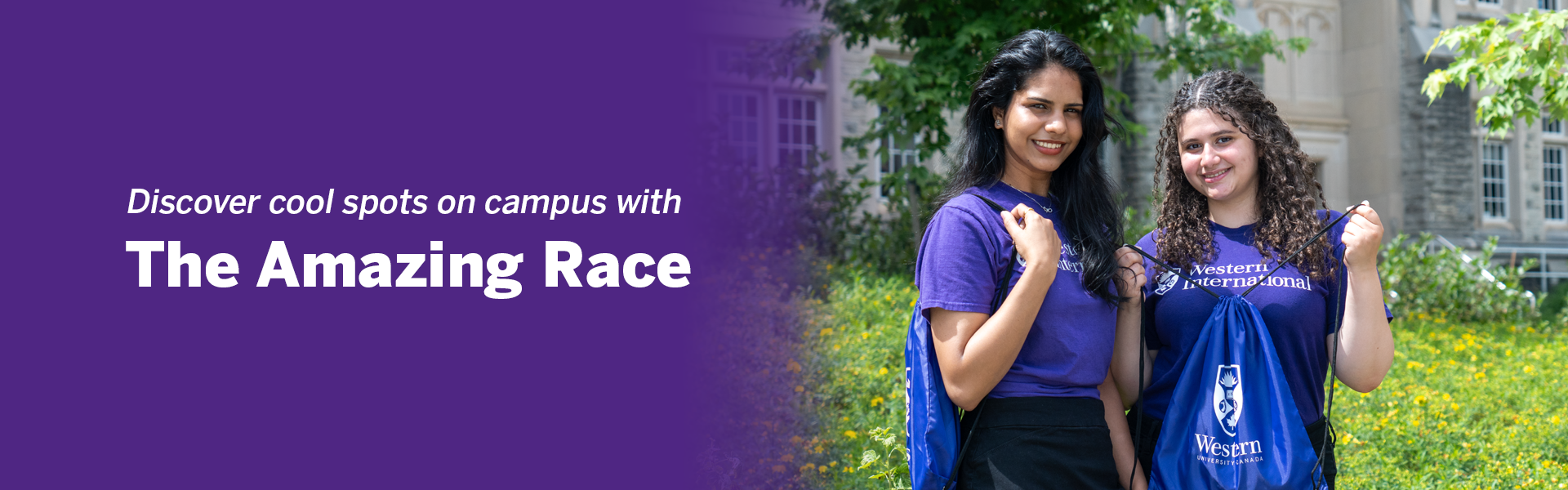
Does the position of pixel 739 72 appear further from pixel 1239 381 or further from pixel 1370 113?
pixel 1370 113

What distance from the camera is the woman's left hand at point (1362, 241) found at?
2303 millimetres

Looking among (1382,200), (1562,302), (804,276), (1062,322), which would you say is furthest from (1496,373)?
(1382,200)

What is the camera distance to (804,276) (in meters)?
9.36

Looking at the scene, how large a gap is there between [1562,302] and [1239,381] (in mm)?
16638

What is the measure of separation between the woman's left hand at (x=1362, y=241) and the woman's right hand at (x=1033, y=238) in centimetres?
62

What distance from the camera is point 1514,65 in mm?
7348

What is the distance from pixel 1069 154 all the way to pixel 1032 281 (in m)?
0.42

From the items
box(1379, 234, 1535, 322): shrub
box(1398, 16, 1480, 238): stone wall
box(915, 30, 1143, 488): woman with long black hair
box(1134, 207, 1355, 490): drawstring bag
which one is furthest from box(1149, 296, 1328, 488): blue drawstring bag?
box(1398, 16, 1480, 238): stone wall

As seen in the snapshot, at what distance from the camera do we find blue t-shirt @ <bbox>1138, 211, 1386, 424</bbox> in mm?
2377

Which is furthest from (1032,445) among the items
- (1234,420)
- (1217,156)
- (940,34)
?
(940,34)

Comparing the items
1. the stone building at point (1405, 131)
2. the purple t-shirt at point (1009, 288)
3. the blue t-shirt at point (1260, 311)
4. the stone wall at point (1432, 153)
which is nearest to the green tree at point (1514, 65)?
the blue t-shirt at point (1260, 311)

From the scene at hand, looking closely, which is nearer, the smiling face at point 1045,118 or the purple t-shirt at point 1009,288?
the purple t-shirt at point 1009,288

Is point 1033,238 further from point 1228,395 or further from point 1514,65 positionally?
point 1514,65

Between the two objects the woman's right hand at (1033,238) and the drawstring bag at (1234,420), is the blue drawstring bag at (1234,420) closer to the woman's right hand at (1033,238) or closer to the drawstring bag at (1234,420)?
the drawstring bag at (1234,420)
